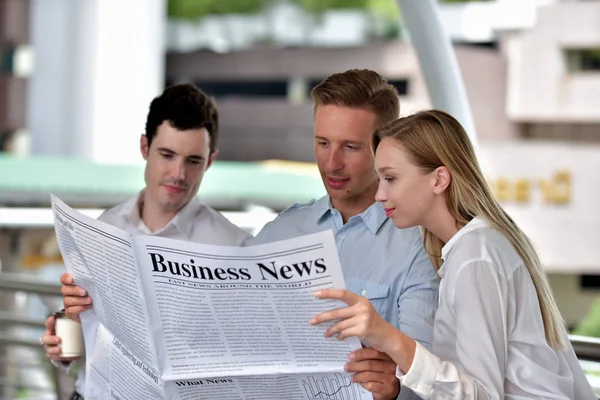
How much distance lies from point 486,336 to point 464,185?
0.80ft

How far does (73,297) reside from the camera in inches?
67.2

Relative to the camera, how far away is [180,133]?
203cm

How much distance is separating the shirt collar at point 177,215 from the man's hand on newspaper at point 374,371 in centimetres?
76

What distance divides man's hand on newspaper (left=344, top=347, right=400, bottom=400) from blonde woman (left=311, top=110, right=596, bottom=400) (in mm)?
18

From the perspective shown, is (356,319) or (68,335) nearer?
(356,319)

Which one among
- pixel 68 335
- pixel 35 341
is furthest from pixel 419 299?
pixel 35 341

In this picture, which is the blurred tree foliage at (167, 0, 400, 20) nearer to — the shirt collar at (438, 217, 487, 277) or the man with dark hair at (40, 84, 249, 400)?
the man with dark hair at (40, 84, 249, 400)

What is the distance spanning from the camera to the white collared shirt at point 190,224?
2098 millimetres

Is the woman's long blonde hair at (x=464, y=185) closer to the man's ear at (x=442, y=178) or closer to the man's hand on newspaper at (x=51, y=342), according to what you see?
the man's ear at (x=442, y=178)

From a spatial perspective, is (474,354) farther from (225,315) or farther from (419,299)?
(225,315)

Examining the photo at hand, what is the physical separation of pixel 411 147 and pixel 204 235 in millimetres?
758

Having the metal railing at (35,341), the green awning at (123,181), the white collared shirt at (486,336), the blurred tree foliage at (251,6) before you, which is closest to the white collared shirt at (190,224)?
the metal railing at (35,341)

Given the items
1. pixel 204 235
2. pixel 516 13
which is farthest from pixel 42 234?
pixel 204 235

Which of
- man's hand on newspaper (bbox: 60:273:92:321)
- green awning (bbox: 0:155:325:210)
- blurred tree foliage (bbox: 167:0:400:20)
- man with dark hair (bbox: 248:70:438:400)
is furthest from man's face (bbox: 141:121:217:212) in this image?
blurred tree foliage (bbox: 167:0:400:20)
